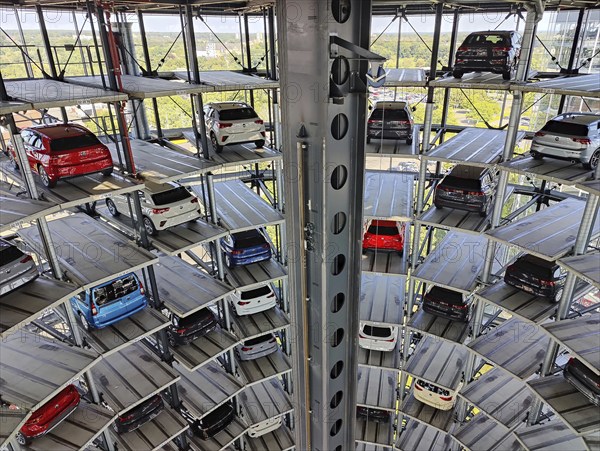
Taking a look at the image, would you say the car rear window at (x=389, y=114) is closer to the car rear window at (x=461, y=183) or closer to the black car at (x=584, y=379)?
the car rear window at (x=461, y=183)

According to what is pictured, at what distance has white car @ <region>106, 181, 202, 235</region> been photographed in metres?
8.56

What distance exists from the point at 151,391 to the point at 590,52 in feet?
38.0

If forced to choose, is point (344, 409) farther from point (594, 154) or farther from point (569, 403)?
point (594, 154)

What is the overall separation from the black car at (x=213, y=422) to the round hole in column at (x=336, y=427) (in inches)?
146

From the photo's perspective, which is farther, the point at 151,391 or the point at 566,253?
the point at 151,391

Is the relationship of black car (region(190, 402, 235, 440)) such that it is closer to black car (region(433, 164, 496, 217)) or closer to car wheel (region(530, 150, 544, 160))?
black car (region(433, 164, 496, 217))

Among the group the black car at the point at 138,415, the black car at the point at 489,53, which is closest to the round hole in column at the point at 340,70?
the black car at the point at 489,53

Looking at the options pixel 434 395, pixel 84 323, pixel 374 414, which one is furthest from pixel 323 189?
pixel 374 414

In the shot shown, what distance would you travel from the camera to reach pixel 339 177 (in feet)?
17.7

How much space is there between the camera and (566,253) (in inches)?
294

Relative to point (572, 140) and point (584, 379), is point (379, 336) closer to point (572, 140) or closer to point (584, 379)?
point (584, 379)

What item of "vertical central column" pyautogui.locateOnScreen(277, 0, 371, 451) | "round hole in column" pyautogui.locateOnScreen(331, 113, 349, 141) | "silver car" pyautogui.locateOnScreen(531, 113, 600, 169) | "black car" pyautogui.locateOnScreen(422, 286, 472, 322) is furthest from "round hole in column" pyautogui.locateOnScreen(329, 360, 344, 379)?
"silver car" pyautogui.locateOnScreen(531, 113, 600, 169)

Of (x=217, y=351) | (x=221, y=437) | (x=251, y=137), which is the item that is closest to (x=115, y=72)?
(x=251, y=137)

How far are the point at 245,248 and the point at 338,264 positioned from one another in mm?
4380
